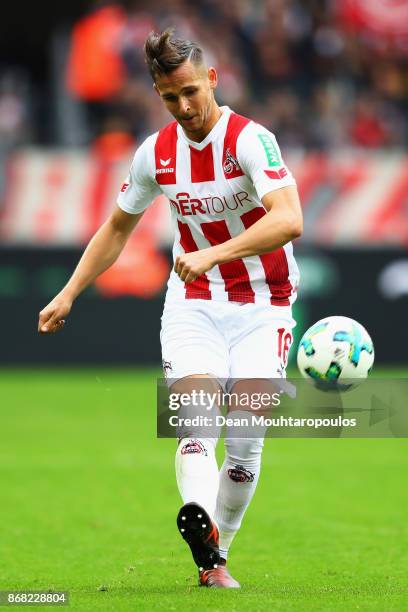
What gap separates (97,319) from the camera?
17547 millimetres

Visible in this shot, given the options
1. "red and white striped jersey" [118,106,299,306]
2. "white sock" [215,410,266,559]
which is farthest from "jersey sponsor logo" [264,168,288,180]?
"white sock" [215,410,266,559]

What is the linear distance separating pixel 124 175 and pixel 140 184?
447 inches

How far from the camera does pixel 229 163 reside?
5801mm

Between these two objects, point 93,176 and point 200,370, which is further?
point 93,176

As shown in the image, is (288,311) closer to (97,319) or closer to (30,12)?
(97,319)

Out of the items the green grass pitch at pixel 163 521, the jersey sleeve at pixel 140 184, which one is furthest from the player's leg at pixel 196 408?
the jersey sleeve at pixel 140 184

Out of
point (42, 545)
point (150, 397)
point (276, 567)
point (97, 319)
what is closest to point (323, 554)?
point (276, 567)

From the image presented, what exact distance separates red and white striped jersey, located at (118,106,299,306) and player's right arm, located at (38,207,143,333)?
17cm

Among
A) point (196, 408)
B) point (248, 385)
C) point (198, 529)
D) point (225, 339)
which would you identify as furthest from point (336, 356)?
point (198, 529)

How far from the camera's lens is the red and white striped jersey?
5797 millimetres

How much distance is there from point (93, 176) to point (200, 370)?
12.0 m

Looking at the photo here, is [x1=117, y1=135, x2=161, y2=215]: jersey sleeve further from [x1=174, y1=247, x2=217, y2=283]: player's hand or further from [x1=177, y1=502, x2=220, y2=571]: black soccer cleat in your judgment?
[x1=177, y1=502, x2=220, y2=571]: black soccer cleat

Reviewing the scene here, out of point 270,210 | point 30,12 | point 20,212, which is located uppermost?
point 30,12

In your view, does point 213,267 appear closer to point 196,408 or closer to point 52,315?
point 196,408
